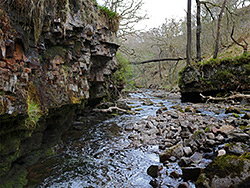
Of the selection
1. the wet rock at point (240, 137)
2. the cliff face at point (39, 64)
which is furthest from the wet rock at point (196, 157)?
the cliff face at point (39, 64)

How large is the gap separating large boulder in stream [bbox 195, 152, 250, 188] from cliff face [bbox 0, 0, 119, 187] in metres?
3.17

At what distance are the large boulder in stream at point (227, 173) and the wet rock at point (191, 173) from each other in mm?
297

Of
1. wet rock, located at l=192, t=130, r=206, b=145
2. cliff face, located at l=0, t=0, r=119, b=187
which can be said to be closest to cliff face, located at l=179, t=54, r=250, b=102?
cliff face, located at l=0, t=0, r=119, b=187

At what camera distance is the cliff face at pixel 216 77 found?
1014 centimetres

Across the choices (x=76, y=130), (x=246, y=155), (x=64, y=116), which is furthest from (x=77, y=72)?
(x=246, y=155)

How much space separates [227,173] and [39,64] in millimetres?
4193

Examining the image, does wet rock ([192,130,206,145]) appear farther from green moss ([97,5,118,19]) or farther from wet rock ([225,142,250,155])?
green moss ([97,5,118,19])

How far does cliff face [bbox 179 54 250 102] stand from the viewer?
33.3 ft

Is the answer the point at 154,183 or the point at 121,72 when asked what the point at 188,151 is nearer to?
the point at 154,183

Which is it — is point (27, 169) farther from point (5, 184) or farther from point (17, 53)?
point (17, 53)

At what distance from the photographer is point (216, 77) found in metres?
10.9

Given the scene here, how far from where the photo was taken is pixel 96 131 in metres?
6.31

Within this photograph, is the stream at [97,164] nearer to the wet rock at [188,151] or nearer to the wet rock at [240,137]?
the wet rock at [188,151]

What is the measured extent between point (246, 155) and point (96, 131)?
477cm
